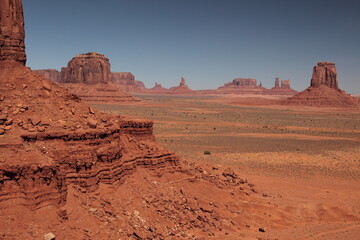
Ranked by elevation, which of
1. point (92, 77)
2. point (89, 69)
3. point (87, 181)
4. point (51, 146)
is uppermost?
point (89, 69)

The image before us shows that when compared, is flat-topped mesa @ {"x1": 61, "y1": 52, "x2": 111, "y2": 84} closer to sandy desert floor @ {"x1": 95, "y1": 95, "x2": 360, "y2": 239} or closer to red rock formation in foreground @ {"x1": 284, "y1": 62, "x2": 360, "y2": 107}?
red rock formation in foreground @ {"x1": 284, "y1": 62, "x2": 360, "y2": 107}

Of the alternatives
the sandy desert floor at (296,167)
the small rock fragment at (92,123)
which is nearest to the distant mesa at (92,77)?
the sandy desert floor at (296,167)

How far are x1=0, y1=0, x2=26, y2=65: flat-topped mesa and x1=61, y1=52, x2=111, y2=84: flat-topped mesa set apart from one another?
380ft

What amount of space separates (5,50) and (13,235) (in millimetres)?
9125

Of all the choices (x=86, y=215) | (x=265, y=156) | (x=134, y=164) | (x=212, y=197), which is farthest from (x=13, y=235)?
(x=265, y=156)

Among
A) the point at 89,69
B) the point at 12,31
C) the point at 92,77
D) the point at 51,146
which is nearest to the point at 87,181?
the point at 51,146

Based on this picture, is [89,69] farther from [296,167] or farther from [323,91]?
[296,167]

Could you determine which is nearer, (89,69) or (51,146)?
(51,146)

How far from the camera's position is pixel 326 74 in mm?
138375

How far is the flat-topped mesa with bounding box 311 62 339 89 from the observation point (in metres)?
138

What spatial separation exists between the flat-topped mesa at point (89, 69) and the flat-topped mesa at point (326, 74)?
268 ft

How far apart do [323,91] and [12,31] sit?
13853 cm

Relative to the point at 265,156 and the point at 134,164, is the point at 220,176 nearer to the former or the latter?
the point at 134,164

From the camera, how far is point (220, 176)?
22.8 m
